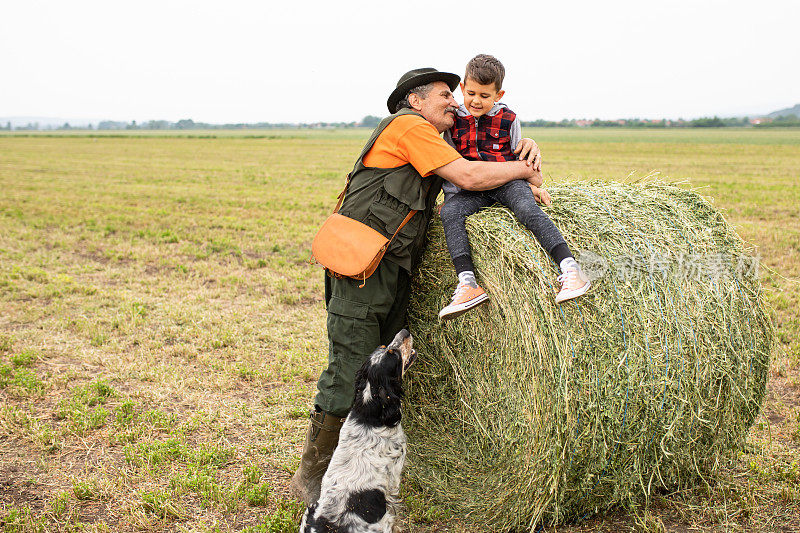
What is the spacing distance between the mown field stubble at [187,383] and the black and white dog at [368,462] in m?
0.59

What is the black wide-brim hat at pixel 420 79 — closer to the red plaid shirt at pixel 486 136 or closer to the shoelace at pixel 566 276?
the red plaid shirt at pixel 486 136

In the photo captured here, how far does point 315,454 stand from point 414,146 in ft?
7.07

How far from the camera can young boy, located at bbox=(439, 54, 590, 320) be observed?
12.1ft

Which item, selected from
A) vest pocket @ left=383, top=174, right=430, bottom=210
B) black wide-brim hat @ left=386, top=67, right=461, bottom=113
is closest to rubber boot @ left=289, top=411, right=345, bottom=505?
vest pocket @ left=383, top=174, right=430, bottom=210

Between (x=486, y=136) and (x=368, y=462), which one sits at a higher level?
(x=486, y=136)

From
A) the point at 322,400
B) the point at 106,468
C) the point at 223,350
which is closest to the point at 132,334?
the point at 223,350

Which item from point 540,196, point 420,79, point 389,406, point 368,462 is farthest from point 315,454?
point 420,79

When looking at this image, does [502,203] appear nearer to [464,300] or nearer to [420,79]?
[464,300]

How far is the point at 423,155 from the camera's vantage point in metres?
3.73

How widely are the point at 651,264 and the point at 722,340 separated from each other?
613 mm

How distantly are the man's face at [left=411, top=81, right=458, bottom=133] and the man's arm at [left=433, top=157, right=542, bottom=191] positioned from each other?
1.35 feet

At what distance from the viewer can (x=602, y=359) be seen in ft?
11.2

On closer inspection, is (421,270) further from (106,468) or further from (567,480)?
(106,468)

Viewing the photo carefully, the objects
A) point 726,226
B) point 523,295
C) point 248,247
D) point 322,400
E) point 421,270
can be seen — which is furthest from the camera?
point 248,247
